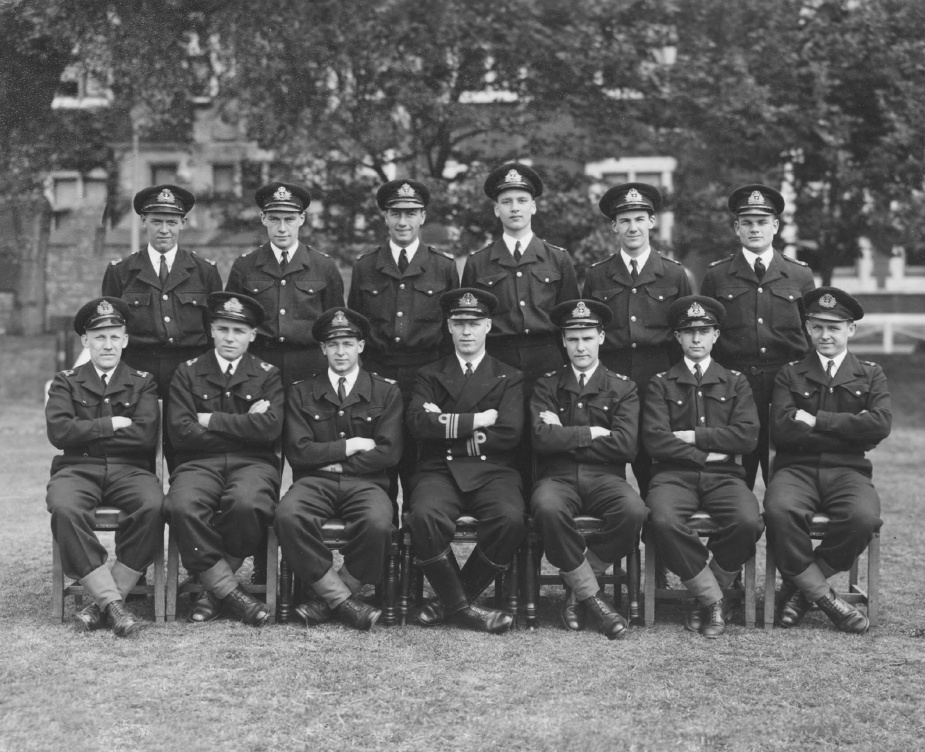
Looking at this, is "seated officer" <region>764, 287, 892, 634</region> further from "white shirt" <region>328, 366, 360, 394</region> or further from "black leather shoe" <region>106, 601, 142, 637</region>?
"black leather shoe" <region>106, 601, 142, 637</region>

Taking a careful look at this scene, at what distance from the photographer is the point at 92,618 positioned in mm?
4988

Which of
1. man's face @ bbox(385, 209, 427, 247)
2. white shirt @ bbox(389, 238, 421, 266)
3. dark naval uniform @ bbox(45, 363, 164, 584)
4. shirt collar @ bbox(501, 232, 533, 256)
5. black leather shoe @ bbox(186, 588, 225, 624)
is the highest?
man's face @ bbox(385, 209, 427, 247)

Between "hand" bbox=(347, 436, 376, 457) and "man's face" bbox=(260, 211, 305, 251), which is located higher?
"man's face" bbox=(260, 211, 305, 251)

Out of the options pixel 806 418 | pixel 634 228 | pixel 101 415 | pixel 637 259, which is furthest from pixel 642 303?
pixel 101 415

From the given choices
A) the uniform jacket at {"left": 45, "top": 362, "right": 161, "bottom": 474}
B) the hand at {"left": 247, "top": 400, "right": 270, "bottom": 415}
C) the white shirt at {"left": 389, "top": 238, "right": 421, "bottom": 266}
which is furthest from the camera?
the white shirt at {"left": 389, "top": 238, "right": 421, "bottom": 266}

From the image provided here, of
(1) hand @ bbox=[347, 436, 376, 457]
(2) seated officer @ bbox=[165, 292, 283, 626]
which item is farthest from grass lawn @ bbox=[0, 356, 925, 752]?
(1) hand @ bbox=[347, 436, 376, 457]

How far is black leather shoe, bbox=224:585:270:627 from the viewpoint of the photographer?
504cm

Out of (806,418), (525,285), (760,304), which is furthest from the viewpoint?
(525,285)

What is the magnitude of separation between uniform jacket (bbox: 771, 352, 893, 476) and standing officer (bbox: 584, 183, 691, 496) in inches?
25.3

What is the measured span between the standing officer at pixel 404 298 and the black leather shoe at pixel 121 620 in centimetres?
153

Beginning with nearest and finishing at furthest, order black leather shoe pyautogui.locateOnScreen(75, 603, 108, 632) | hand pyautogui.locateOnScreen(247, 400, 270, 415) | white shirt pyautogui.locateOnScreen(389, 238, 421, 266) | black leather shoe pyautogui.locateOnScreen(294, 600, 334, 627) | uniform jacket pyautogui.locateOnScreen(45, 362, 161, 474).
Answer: black leather shoe pyautogui.locateOnScreen(75, 603, 108, 632), black leather shoe pyautogui.locateOnScreen(294, 600, 334, 627), uniform jacket pyautogui.locateOnScreen(45, 362, 161, 474), hand pyautogui.locateOnScreen(247, 400, 270, 415), white shirt pyautogui.locateOnScreen(389, 238, 421, 266)

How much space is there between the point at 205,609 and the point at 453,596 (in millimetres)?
1135

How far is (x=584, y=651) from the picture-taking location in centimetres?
470

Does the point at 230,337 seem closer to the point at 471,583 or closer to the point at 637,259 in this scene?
the point at 471,583
